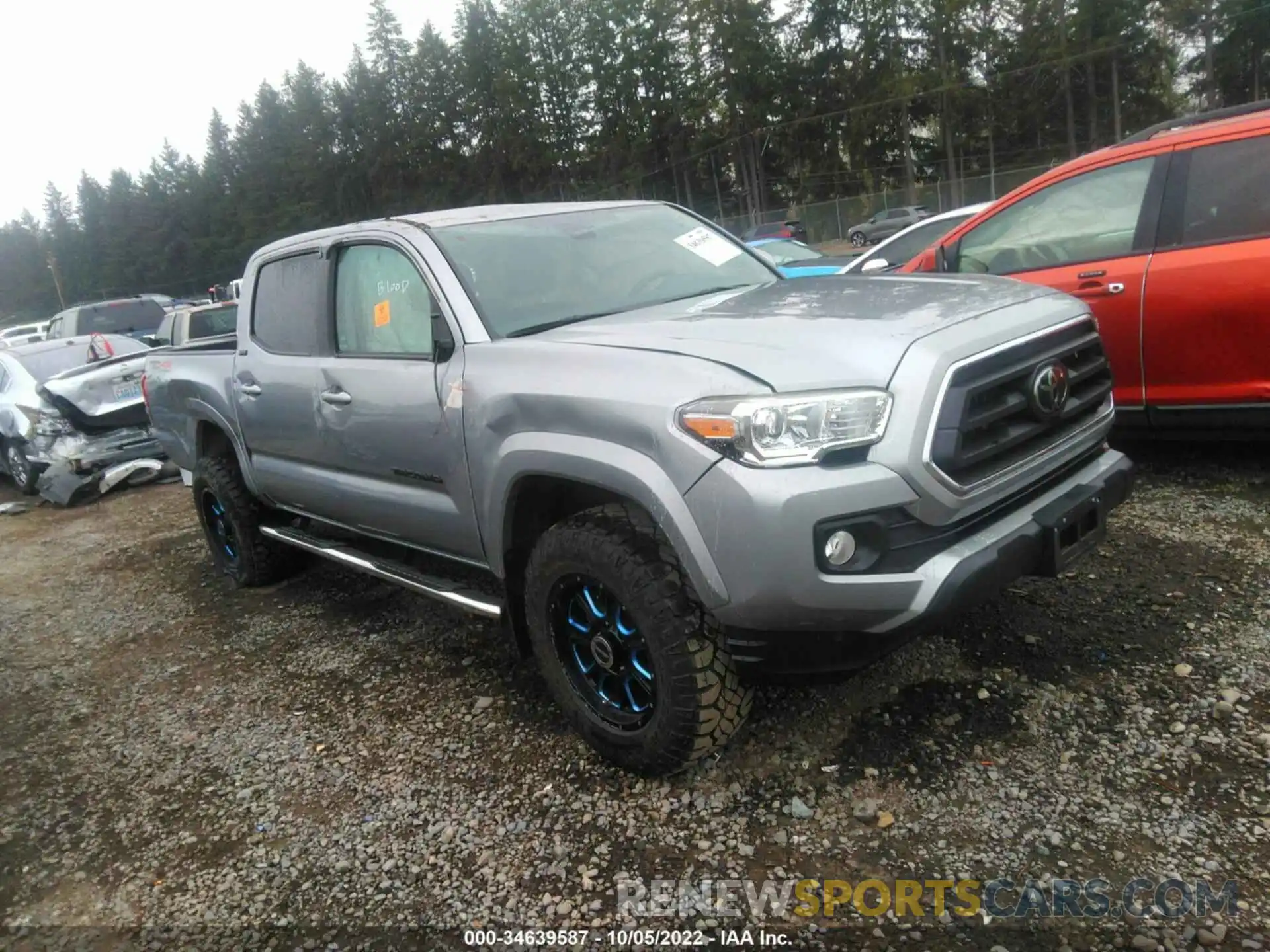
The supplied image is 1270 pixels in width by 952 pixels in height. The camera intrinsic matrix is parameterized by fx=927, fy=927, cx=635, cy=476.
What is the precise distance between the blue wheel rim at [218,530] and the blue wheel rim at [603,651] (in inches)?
129

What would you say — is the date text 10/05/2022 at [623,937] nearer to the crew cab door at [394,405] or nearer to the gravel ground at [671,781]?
the gravel ground at [671,781]

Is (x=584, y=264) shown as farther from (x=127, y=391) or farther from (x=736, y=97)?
(x=736, y=97)

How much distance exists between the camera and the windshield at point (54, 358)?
10.1 meters

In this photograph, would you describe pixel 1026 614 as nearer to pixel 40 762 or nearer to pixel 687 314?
pixel 687 314

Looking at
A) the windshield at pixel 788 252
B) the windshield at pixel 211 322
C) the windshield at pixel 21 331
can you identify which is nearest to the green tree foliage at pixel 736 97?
the windshield at pixel 788 252

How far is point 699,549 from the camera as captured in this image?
2.47 meters

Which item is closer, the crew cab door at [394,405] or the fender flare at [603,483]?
the fender flare at [603,483]

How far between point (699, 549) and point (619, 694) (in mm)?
791

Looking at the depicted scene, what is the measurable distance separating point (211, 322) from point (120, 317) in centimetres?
741

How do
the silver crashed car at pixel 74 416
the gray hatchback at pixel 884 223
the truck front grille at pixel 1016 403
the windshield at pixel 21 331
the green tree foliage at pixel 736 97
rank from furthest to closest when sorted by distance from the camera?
the green tree foliage at pixel 736 97 → the gray hatchback at pixel 884 223 → the windshield at pixel 21 331 → the silver crashed car at pixel 74 416 → the truck front grille at pixel 1016 403

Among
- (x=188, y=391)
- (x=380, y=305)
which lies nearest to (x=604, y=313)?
(x=380, y=305)

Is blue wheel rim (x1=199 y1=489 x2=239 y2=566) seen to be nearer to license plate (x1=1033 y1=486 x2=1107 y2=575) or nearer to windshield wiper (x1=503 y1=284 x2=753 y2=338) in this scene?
windshield wiper (x1=503 y1=284 x2=753 y2=338)

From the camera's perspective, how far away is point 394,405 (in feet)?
11.7

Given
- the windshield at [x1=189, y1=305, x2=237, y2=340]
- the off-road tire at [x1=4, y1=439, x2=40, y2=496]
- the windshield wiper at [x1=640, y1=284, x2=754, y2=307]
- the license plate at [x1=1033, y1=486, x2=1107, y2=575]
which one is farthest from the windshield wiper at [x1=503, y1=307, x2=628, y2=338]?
the windshield at [x1=189, y1=305, x2=237, y2=340]
